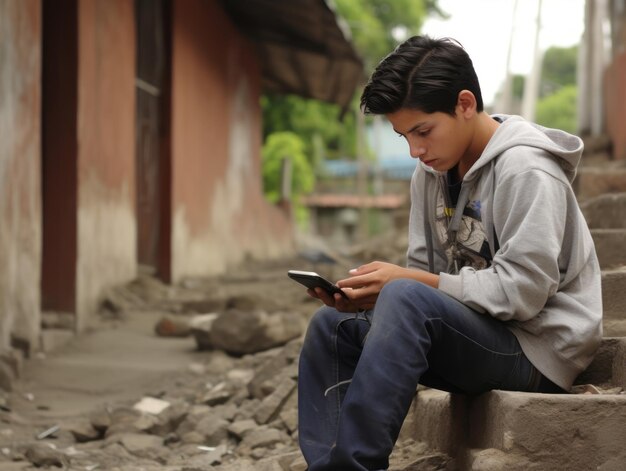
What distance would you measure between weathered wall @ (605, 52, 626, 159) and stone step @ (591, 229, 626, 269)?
10.3 ft

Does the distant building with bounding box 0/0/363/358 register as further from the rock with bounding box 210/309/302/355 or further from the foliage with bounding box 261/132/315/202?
the foliage with bounding box 261/132/315/202

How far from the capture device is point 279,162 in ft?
67.8

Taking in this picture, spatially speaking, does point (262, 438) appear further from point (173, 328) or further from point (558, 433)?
point (173, 328)

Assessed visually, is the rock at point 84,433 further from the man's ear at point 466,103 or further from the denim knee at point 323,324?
the man's ear at point 466,103

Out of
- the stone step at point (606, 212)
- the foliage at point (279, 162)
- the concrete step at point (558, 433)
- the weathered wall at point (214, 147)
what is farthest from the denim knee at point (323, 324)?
the foliage at point (279, 162)

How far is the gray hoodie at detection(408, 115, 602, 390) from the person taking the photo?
8.07 feet

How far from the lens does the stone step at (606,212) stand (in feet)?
14.2

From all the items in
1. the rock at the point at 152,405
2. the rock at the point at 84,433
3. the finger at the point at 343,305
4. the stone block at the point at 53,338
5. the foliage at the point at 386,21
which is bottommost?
the rock at the point at 84,433

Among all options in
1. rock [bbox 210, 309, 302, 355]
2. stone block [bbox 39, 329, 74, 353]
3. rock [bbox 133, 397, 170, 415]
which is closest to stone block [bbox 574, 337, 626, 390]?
rock [bbox 133, 397, 170, 415]

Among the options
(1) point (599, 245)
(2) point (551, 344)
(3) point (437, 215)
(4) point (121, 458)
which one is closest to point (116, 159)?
(4) point (121, 458)

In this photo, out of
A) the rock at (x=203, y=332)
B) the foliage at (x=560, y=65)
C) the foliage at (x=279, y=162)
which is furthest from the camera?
the foliage at (x=560, y=65)

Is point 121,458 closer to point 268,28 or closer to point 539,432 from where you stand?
point 539,432

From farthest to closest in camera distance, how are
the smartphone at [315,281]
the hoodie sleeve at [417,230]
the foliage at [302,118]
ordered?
the foliage at [302,118]
the hoodie sleeve at [417,230]
the smartphone at [315,281]

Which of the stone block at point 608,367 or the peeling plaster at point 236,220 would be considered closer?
the stone block at point 608,367
